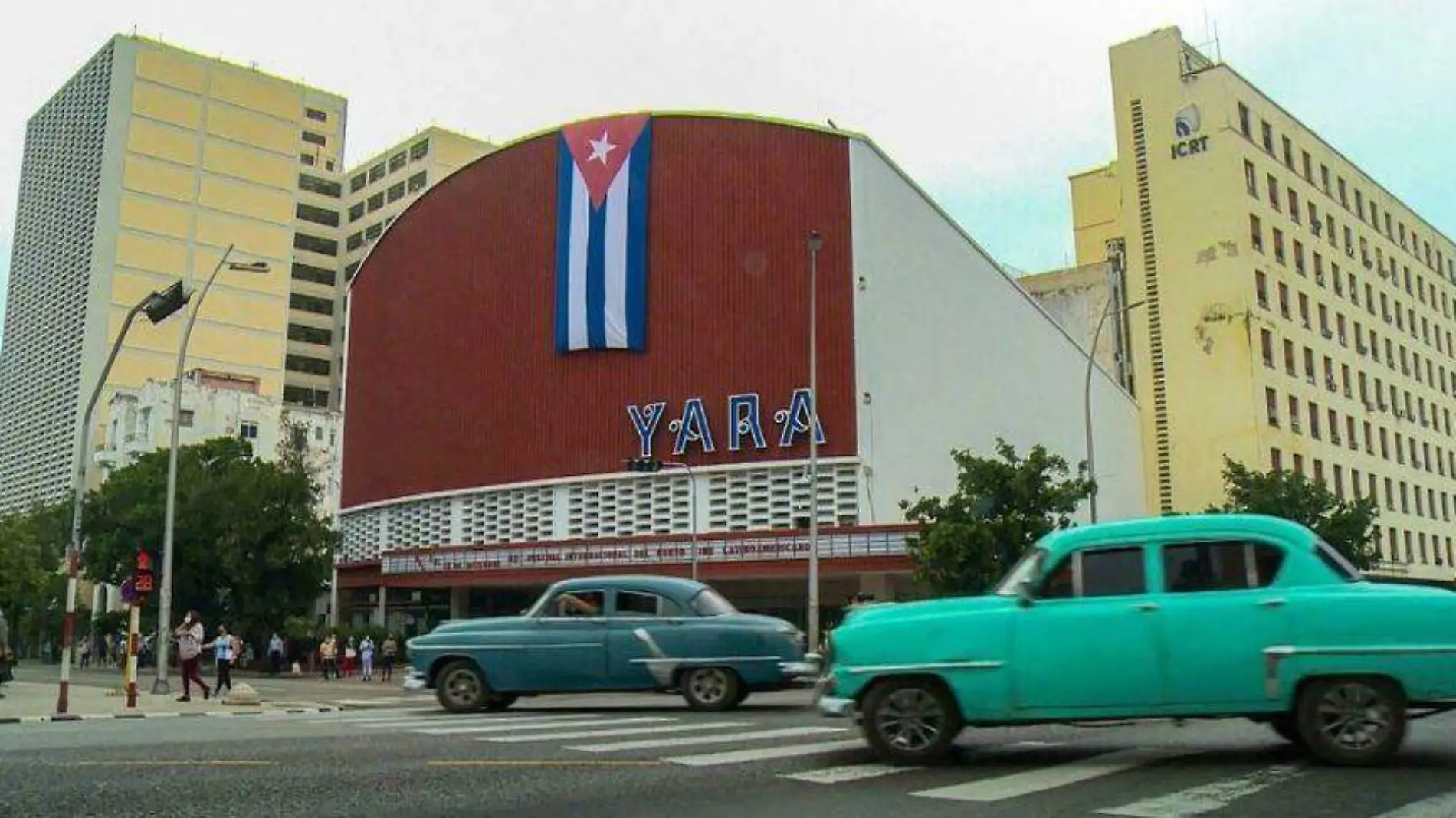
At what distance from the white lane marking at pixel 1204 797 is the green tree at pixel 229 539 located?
40789 mm

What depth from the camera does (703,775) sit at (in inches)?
323

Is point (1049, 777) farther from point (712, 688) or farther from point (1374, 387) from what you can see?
point (1374, 387)

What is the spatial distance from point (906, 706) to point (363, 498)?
4753cm

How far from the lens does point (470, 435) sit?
1836 inches

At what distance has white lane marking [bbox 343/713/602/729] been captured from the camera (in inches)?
525

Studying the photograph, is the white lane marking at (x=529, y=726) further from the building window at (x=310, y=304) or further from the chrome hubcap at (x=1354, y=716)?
the building window at (x=310, y=304)

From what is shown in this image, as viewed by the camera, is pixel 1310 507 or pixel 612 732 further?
pixel 1310 507

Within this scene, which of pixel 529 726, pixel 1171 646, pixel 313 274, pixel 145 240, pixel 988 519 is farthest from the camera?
pixel 313 274

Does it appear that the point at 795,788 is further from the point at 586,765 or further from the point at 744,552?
the point at 744,552

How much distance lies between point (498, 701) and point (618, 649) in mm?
2018

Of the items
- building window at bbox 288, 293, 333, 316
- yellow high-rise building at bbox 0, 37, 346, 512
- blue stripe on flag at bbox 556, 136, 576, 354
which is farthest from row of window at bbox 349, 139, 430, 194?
blue stripe on flag at bbox 556, 136, 576, 354

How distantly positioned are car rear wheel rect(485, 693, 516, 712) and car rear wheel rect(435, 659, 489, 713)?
0.09 m

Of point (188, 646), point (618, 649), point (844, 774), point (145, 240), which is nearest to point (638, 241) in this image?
point (188, 646)

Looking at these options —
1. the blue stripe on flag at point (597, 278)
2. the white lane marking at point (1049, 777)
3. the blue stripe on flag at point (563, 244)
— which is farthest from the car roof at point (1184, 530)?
the blue stripe on flag at point (563, 244)
